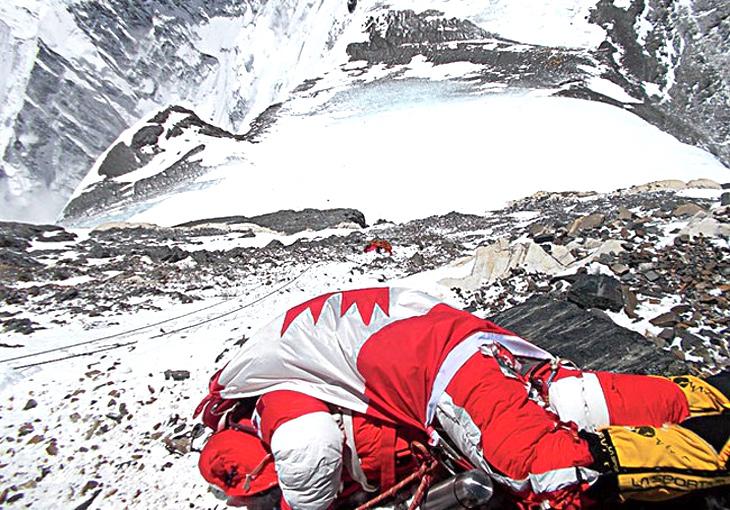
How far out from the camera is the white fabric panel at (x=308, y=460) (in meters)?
2.15

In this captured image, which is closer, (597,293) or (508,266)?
(597,293)

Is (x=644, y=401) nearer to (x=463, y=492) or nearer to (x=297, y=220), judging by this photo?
(x=463, y=492)

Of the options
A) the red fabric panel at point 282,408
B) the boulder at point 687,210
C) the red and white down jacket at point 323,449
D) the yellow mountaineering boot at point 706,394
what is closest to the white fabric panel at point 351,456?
the red and white down jacket at point 323,449

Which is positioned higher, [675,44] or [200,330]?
[675,44]

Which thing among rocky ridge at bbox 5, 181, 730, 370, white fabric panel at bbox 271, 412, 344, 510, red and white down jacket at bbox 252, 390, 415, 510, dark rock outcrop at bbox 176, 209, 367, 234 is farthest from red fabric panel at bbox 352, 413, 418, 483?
dark rock outcrop at bbox 176, 209, 367, 234

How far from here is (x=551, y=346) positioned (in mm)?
3279

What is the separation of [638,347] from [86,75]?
8779 cm

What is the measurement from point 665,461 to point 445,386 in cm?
86

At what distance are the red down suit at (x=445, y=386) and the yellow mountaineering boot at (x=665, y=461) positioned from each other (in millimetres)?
100

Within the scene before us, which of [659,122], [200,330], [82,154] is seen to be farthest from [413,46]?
[82,154]

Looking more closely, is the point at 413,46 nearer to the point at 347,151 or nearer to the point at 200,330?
the point at 347,151

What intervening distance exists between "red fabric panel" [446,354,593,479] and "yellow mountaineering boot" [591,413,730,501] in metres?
0.11

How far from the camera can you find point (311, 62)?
174 feet

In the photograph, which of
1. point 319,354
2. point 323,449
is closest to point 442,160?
point 319,354
